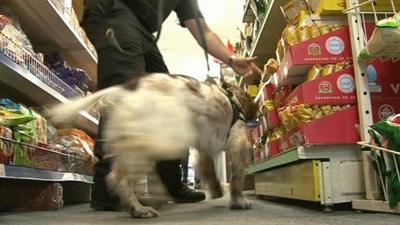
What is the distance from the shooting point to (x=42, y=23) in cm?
258

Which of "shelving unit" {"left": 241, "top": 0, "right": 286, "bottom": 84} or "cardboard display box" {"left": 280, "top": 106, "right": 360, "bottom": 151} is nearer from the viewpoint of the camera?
"cardboard display box" {"left": 280, "top": 106, "right": 360, "bottom": 151}

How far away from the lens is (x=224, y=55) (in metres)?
2.23

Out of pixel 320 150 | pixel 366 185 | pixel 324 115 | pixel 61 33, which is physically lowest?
pixel 366 185

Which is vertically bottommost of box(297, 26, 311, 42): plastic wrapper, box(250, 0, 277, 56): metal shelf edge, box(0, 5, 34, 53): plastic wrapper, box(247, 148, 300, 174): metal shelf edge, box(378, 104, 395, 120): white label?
box(247, 148, 300, 174): metal shelf edge

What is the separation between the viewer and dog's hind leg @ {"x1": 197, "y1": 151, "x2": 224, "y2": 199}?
2.18m

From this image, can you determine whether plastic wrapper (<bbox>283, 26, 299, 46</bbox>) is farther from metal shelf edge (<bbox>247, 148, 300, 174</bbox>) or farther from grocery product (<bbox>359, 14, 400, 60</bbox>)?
metal shelf edge (<bbox>247, 148, 300, 174</bbox>)

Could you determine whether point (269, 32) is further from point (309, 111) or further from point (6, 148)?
point (6, 148)

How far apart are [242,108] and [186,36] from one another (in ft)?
17.3

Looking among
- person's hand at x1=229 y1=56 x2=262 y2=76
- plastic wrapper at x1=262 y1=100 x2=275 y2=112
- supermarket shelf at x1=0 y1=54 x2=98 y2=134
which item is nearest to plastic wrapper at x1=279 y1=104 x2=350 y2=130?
person's hand at x1=229 y1=56 x2=262 y2=76

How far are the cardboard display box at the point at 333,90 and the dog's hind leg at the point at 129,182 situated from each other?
2.26 ft

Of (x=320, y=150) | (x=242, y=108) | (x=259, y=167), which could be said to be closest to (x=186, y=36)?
(x=259, y=167)

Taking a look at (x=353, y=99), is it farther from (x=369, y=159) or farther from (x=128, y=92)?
(x=128, y=92)

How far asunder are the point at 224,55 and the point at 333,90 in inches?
25.7

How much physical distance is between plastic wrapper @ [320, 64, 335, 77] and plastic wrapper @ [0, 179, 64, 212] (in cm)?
141
